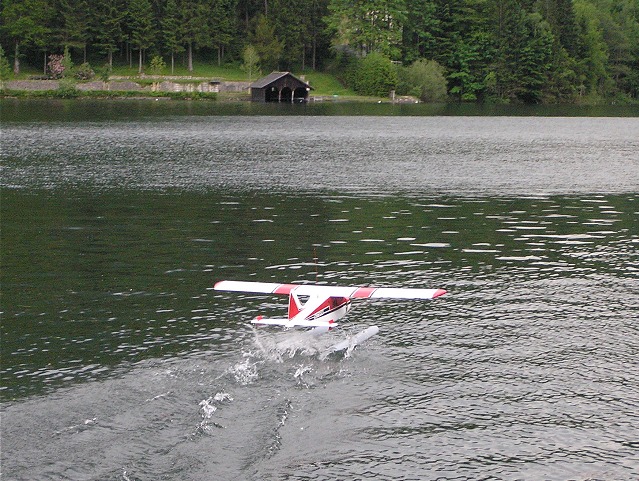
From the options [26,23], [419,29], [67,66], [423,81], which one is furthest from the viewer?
[419,29]

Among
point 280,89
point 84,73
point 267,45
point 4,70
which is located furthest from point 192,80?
point 4,70

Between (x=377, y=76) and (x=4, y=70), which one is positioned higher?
(x=4, y=70)

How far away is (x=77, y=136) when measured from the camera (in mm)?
84750

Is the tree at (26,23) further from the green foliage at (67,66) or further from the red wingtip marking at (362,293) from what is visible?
the red wingtip marking at (362,293)

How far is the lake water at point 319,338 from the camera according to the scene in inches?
691

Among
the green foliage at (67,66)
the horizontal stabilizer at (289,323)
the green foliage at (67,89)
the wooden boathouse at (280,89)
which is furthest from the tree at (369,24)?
the horizontal stabilizer at (289,323)

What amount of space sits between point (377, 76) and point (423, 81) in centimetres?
1033

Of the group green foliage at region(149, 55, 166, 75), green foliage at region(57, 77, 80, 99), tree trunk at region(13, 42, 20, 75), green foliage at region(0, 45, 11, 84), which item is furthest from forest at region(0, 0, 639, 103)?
green foliage at region(57, 77, 80, 99)

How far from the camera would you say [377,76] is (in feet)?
554

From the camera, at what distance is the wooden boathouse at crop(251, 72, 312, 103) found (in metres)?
157

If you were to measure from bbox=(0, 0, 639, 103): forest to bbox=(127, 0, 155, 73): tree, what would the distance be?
0.20m

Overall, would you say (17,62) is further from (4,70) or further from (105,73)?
(105,73)

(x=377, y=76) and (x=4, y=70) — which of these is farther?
(x=377, y=76)

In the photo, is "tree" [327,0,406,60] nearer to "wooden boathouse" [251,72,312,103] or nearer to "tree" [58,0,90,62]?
"wooden boathouse" [251,72,312,103]
